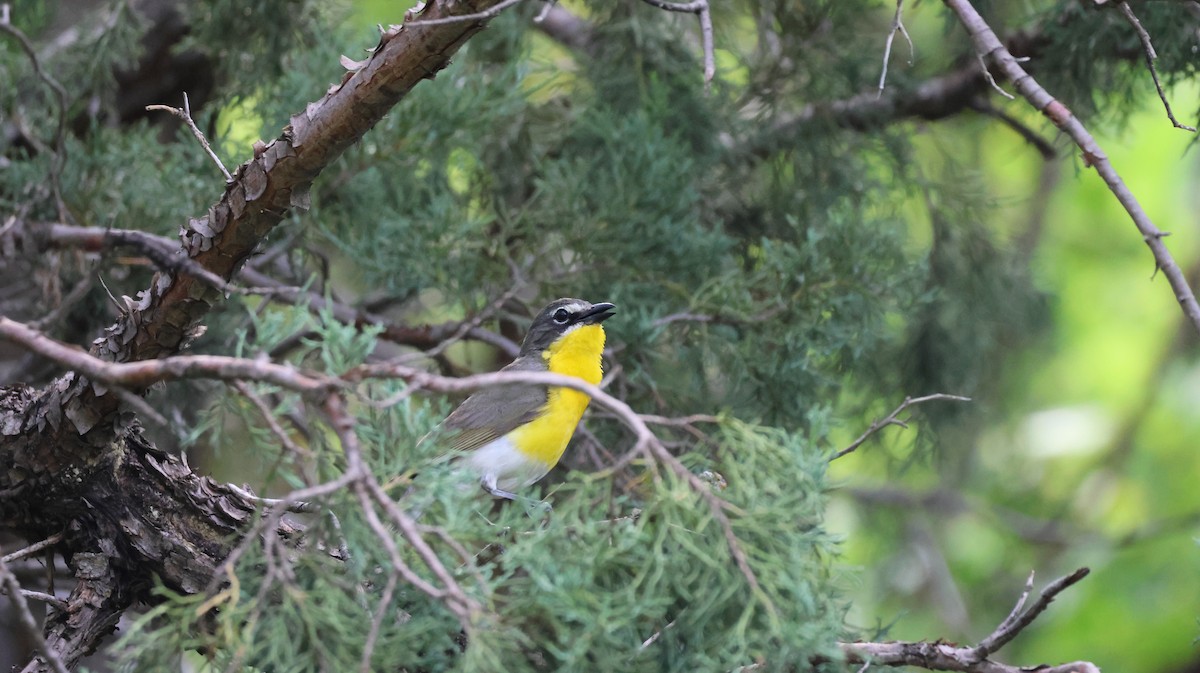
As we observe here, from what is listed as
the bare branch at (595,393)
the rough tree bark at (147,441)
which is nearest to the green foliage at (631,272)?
the bare branch at (595,393)

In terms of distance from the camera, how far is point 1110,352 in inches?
353

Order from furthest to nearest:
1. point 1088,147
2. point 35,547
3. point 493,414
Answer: point 493,414, point 35,547, point 1088,147

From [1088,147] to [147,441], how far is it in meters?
2.82

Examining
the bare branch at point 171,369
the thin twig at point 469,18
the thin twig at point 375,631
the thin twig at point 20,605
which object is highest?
the thin twig at point 469,18

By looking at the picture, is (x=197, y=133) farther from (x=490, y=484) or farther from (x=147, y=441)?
(x=490, y=484)

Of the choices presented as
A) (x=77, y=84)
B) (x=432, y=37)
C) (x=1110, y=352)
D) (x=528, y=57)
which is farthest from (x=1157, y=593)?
(x=77, y=84)

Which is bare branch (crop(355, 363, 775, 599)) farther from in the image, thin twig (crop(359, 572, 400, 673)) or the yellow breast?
the yellow breast

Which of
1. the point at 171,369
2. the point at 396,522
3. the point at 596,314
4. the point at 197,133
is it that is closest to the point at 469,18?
the point at 197,133

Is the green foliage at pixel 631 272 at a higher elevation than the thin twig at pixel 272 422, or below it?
below

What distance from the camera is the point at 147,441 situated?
132 inches

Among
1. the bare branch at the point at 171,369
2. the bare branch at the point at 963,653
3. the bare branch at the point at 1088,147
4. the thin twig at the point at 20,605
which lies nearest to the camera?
the bare branch at the point at 171,369

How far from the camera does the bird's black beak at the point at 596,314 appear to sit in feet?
14.9

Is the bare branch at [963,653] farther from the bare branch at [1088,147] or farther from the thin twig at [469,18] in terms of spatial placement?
the thin twig at [469,18]

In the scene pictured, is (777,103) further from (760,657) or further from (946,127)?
(760,657)
